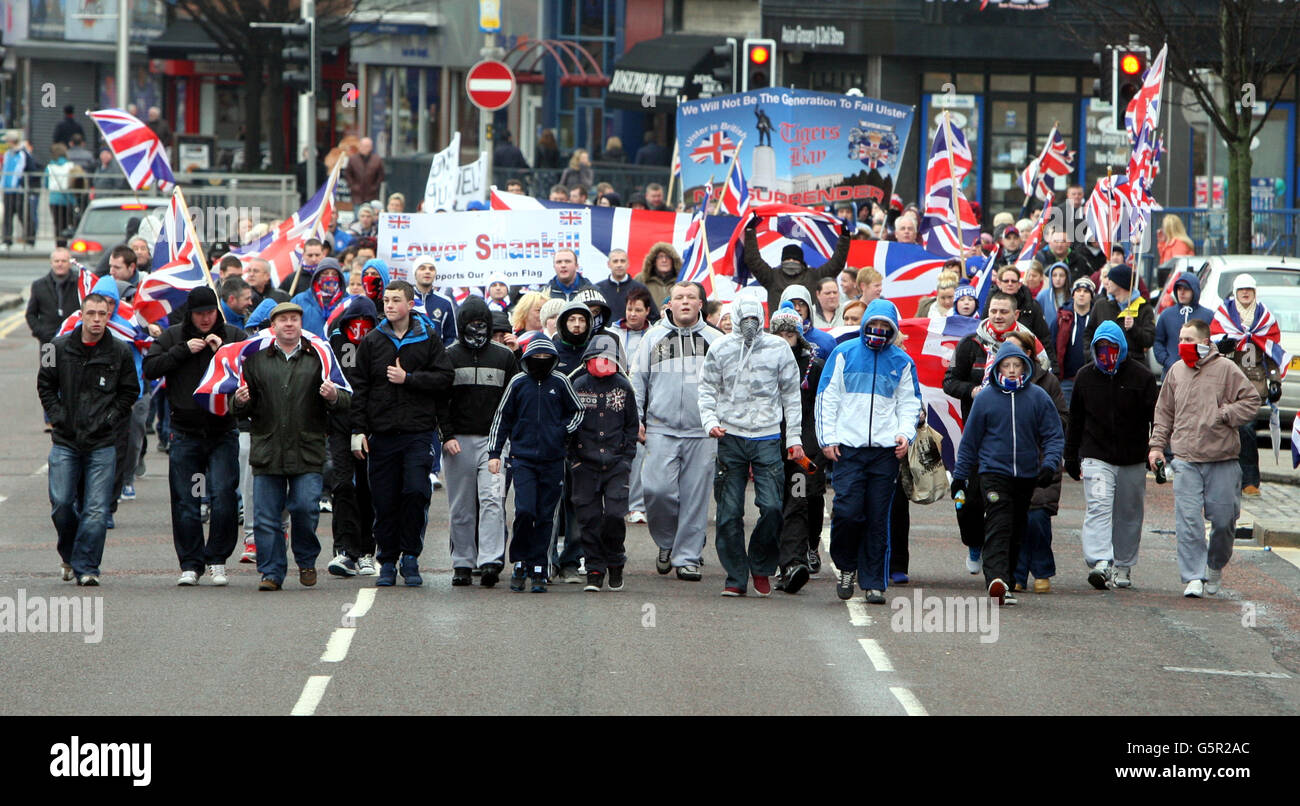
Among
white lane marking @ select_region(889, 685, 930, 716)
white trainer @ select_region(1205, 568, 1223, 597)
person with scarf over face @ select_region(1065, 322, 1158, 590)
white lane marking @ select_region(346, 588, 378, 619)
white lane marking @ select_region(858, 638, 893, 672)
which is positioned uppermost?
person with scarf over face @ select_region(1065, 322, 1158, 590)

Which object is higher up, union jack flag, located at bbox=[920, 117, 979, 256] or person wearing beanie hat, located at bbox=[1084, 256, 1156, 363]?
union jack flag, located at bbox=[920, 117, 979, 256]

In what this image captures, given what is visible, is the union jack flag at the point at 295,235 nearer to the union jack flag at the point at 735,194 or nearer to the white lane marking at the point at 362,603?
the union jack flag at the point at 735,194

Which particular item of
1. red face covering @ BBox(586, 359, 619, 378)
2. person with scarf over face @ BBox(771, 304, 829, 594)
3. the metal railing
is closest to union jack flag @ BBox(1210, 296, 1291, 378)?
person with scarf over face @ BBox(771, 304, 829, 594)

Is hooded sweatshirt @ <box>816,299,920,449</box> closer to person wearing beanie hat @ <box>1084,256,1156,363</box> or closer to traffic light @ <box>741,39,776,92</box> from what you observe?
person wearing beanie hat @ <box>1084,256,1156,363</box>

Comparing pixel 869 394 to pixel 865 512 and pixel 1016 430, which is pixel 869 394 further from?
pixel 1016 430

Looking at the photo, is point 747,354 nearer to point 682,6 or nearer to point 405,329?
point 405,329

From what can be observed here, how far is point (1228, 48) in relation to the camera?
89.0ft

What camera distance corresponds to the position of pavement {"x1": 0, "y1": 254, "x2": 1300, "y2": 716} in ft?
30.9

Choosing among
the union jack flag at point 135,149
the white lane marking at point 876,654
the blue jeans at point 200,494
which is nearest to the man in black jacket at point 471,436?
the blue jeans at point 200,494

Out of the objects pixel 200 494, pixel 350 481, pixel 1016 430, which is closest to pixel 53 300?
pixel 200 494

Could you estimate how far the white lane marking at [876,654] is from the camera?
10367mm

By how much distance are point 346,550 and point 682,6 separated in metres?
31.4

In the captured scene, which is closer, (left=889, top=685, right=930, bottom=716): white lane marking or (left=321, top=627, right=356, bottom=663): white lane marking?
(left=889, top=685, right=930, bottom=716): white lane marking

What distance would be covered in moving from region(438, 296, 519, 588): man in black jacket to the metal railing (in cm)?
1846
